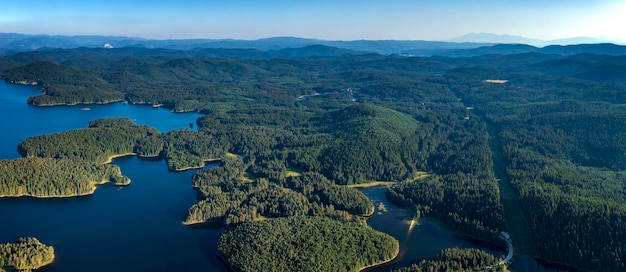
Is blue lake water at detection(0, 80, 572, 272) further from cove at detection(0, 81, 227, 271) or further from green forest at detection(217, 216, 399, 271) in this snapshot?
green forest at detection(217, 216, 399, 271)

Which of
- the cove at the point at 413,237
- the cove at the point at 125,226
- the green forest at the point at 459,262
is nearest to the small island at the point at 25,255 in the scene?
the cove at the point at 125,226

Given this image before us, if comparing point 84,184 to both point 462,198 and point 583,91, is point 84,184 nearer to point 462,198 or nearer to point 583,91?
point 462,198

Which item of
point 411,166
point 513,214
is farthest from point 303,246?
point 411,166

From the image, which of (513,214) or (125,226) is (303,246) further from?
(513,214)

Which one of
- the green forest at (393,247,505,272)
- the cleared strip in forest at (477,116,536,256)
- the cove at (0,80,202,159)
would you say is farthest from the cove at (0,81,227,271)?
the cleared strip in forest at (477,116,536,256)

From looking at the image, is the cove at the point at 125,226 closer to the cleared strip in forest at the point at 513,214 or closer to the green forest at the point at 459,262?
the green forest at the point at 459,262
